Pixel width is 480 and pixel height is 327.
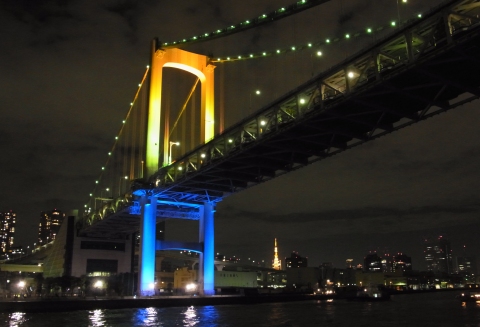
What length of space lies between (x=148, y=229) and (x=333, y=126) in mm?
25016

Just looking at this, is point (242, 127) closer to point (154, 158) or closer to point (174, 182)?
point (174, 182)

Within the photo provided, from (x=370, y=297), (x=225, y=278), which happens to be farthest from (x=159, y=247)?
(x=225, y=278)

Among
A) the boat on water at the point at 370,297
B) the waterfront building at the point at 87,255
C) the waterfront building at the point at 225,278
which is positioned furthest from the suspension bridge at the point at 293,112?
the waterfront building at the point at 225,278

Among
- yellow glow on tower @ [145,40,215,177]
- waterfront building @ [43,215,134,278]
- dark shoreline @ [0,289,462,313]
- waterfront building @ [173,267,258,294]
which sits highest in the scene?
yellow glow on tower @ [145,40,215,177]

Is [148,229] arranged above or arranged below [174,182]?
below

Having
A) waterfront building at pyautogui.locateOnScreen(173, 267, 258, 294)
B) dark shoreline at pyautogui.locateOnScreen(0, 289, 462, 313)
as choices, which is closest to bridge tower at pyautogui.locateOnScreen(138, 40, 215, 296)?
dark shoreline at pyautogui.locateOnScreen(0, 289, 462, 313)

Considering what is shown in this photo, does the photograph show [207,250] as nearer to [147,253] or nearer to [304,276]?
[147,253]

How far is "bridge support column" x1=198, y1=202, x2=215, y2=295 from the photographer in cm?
5134

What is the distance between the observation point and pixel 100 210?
69.6 m

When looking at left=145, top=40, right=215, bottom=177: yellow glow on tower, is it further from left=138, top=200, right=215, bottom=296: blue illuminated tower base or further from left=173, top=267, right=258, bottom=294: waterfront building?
left=173, top=267, right=258, bottom=294: waterfront building

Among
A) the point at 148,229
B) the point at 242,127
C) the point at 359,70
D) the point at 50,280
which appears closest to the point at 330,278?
the point at 50,280

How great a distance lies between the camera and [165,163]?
167 ft

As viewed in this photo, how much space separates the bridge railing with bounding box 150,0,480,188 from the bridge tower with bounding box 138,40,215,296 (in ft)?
40.0

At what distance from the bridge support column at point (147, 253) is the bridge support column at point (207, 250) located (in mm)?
5440
